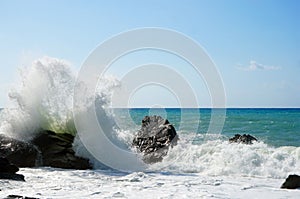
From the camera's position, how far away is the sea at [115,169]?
27.5 feet

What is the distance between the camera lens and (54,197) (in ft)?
24.7

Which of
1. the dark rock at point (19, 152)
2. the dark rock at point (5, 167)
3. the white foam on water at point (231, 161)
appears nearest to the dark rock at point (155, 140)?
the white foam on water at point (231, 161)

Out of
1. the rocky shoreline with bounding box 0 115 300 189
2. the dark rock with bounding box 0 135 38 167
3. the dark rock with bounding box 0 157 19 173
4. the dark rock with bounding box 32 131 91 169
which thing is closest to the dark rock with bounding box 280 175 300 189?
the rocky shoreline with bounding box 0 115 300 189

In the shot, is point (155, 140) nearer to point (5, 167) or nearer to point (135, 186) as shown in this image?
point (135, 186)

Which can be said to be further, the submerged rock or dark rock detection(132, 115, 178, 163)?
dark rock detection(132, 115, 178, 163)

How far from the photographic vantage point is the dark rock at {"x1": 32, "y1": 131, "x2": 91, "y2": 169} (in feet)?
38.6

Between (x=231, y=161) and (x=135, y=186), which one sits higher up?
(x=231, y=161)

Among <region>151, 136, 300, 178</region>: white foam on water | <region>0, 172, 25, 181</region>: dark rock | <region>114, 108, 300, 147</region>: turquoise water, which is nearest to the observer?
<region>0, 172, 25, 181</region>: dark rock

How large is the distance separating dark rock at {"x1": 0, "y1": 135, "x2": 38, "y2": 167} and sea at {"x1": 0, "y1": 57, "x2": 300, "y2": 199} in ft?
1.86

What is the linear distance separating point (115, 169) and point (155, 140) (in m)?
3.70

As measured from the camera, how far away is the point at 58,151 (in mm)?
12312

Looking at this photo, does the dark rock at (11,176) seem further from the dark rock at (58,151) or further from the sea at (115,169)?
the dark rock at (58,151)

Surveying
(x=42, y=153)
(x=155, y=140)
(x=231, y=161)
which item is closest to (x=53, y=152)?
(x=42, y=153)

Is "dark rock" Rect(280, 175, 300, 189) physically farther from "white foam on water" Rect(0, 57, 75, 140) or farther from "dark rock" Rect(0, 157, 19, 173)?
"white foam on water" Rect(0, 57, 75, 140)
